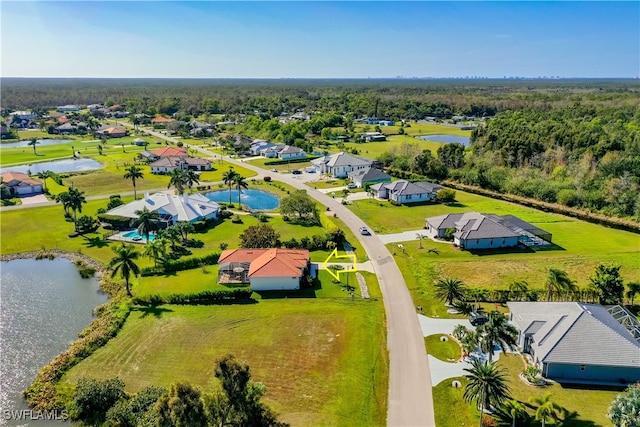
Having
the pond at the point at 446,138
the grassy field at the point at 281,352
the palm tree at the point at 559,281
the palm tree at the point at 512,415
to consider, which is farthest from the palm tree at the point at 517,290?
the pond at the point at 446,138

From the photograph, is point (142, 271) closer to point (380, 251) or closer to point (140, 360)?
point (140, 360)

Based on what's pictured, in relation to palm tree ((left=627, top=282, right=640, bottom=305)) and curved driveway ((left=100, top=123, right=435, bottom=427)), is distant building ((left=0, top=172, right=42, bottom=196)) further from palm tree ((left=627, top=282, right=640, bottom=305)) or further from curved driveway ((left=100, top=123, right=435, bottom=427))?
palm tree ((left=627, top=282, right=640, bottom=305))

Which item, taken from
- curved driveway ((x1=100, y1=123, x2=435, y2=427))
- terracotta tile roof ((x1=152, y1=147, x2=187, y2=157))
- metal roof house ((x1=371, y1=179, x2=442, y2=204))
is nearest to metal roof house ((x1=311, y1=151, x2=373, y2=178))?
metal roof house ((x1=371, y1=179, x2=442, y2=204))

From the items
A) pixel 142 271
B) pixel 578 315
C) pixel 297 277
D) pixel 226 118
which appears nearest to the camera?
pixel 578 315

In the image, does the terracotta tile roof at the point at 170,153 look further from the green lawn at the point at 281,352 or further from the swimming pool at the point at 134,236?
the green lawn at the point at 281,352

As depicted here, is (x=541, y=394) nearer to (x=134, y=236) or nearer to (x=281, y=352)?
(x=281, y=352)

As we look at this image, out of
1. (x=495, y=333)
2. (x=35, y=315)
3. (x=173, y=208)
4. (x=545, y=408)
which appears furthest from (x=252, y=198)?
(x=545, y=408)

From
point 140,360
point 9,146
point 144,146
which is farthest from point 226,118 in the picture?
point 140,360
